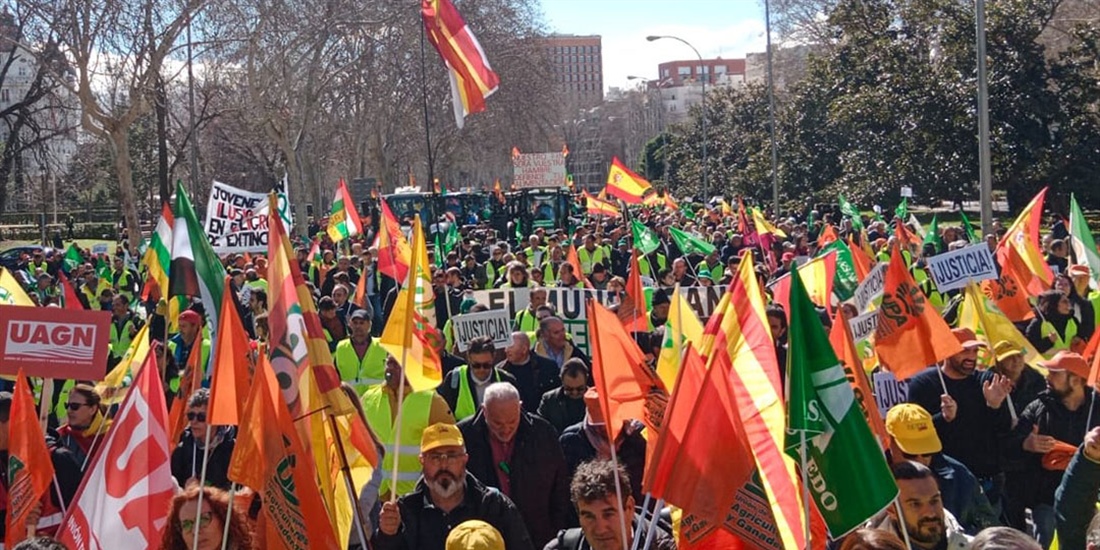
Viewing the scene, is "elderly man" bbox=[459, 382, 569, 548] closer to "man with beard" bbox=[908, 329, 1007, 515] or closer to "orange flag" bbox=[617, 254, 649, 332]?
"man with beard" bbox=[908, 329, 1007, 515]

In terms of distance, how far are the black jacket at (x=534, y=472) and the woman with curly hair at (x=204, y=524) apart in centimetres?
156

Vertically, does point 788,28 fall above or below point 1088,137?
above

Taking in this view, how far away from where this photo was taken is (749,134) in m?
52.3

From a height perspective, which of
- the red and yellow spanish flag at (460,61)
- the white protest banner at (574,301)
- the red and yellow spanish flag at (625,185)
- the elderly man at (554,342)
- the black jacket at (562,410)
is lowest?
the black jacket at (562,410)

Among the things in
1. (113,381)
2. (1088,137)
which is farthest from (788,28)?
(113,381)

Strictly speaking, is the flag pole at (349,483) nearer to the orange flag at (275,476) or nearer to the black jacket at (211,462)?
the orange flag at (275,476)

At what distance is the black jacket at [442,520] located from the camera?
17.5 feet

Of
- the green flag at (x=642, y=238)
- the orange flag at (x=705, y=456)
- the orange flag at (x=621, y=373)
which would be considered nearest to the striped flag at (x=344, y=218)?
the green flag at (x=642, y=238)

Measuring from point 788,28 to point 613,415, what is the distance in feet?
172

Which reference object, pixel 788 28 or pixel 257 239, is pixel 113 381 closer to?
pixel 257 239

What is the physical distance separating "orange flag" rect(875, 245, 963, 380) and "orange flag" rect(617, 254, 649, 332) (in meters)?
2.83

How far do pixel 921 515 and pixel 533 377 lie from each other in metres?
3.92

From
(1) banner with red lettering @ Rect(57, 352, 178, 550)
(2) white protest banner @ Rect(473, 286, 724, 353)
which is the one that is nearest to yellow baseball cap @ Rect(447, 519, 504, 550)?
(1) banner with red lettering @ Rect(57, 352, 178, 550)

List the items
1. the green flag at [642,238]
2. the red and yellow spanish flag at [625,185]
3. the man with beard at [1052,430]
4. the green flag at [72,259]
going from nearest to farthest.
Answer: the man with beard at [1052,430] → the green flag at [642,238] → the green flag at [72,259] → the red and yellow spanish flag at [625,185]
